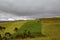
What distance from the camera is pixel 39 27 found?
3.95 feet

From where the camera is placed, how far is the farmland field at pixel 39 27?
1167 mm

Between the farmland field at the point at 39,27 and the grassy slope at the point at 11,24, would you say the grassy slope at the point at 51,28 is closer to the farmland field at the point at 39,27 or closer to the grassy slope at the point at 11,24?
the farmland field at the point at 39,27

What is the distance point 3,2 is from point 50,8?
49cm

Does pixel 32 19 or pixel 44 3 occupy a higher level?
pixel 44 3

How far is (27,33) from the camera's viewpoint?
1.19 m

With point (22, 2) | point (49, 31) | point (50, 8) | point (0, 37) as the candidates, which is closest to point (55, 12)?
point (50, 8)

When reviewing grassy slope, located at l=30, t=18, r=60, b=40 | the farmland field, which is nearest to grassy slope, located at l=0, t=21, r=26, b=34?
the farmland field

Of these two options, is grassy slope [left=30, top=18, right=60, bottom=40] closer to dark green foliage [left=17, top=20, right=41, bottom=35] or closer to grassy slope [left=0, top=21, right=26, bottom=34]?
dark green foliage [left=17, top=20, right=41, bottom=35]

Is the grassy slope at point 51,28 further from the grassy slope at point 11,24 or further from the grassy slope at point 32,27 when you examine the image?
the grassy slope at point 11,24

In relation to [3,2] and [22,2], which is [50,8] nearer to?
[22,2]

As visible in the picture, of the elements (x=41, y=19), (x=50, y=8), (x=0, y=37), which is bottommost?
(x=0, y=37)

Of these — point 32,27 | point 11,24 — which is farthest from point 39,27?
point 11,24

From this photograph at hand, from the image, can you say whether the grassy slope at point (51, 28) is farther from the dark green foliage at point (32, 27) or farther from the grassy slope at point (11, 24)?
the grassy slope at point (11, 24)

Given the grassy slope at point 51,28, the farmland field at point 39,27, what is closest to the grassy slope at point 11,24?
the farmland field at point 39,27
